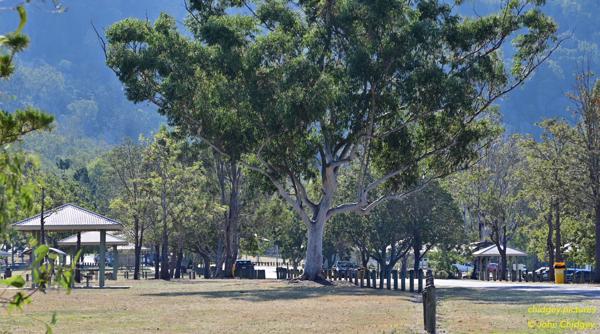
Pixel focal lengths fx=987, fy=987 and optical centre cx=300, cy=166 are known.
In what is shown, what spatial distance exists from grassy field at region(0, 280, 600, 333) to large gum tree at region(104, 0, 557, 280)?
11109 mm

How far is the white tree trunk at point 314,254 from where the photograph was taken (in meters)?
45.4

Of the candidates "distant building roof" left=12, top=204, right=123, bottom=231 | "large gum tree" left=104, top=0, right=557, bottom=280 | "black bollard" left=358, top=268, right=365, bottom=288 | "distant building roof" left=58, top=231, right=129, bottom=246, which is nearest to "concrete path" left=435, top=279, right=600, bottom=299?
"black bollard" left=358, top=268, right=365, bottom=288

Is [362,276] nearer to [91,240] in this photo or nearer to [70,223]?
[70,223]

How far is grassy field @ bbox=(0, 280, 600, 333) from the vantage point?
18750 millimetres

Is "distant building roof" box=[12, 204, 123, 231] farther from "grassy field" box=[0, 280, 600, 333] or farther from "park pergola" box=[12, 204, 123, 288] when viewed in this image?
"grassy field" box=[0, 280, 600, 333]

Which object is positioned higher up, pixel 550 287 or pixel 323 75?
pixel 323 75

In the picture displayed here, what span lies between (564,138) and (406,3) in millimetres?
14694

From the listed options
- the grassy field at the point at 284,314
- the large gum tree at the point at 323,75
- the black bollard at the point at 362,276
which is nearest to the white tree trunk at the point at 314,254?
the large gum tree at the point at 323,75

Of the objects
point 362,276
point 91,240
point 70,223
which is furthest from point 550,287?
point 91,240

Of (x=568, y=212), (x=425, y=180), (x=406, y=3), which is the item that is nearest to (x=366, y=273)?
(x=425, y=180)

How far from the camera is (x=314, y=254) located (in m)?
45.6

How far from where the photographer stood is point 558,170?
170ft

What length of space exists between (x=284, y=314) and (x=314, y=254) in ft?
73.4

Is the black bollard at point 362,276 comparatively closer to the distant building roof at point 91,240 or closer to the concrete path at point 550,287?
the concrete path at point 550,287
